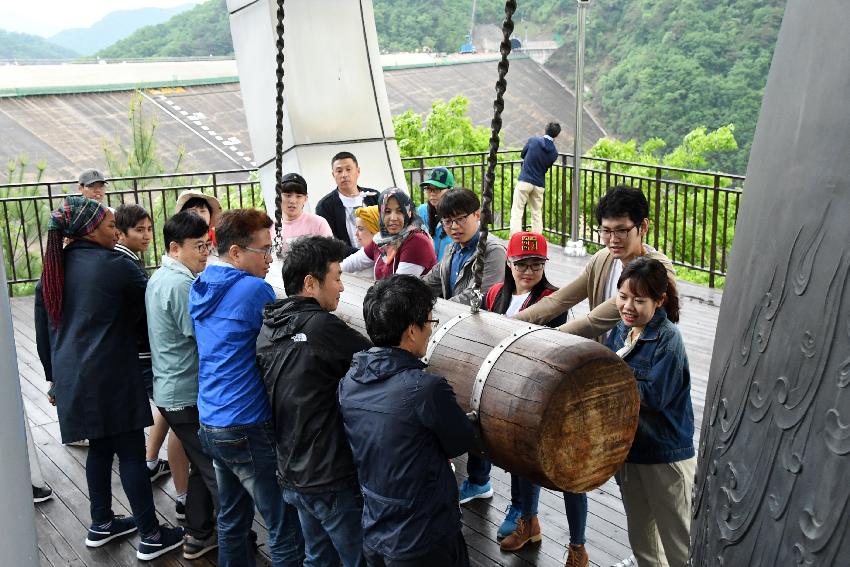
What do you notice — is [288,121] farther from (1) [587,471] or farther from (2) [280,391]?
(1) [587,471]

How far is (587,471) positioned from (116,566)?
2.32 metres

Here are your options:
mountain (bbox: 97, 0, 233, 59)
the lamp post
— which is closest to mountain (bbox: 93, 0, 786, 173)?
mountain (bbox: 97, 0, 233, 59)

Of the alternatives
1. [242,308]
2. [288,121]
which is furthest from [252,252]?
[288,121]

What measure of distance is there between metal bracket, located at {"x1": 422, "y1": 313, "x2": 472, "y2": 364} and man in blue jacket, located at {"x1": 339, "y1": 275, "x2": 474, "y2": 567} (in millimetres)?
37

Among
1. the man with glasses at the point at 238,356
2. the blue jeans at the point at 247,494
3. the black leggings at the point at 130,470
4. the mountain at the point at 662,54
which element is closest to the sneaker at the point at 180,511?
the black leggings at the point at 130,470

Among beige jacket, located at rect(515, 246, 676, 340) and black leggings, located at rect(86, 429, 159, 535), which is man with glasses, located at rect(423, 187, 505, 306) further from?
black leggings, located at rect(86, 429, 159, 535)

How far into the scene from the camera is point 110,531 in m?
3.65

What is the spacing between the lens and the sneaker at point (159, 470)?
13.9ft

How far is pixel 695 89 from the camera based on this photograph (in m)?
34.9

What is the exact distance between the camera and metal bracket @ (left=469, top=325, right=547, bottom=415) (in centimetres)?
201

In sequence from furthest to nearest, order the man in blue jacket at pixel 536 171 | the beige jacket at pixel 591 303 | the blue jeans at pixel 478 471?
the man in blue jacket at pixel 536 171
the blue jeans at pixel 478 471
the beige jacket at pixel 591 303

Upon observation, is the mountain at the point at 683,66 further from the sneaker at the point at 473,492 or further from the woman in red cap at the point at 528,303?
the woman in red cap at the point at 528,303

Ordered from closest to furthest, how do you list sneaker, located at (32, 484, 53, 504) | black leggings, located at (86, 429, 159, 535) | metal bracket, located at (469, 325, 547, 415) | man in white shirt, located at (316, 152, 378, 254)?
metal bracket, located at (469, 325, 547, 415), black leggings, located at (86, 429, 159, 535), sneaker, located at (32, 484, 53, 504), man in white shirt, located at (316, 152, 378, 254)

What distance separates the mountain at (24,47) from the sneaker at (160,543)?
85311 millimetres
